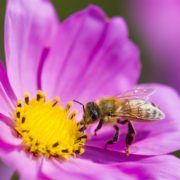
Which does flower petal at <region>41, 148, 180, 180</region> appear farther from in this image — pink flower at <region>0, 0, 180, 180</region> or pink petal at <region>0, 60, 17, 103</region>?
pink petal at <region>0, 60, 17, 103</region>

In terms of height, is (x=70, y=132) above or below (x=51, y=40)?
below

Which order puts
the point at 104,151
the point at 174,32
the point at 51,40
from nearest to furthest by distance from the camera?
1. the point at 104,151
2. the point at 51,40
3. the point at 174,32

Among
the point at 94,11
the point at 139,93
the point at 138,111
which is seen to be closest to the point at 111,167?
the point at 138,111

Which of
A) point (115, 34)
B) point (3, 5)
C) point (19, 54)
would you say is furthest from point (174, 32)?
point (19, 54)

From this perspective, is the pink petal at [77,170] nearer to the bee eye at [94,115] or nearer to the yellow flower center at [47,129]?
the yellow flower center at [47,129]

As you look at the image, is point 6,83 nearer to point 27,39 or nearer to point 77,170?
point 27,39

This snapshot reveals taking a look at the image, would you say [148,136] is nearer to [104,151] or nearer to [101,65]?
[104,151]
